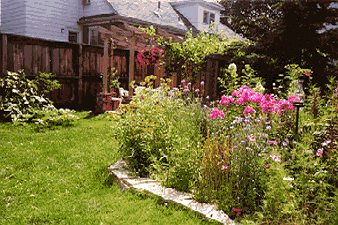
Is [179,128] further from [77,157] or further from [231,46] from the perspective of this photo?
[231,46]

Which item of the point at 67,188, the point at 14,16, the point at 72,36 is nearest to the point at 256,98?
the point at 67,188

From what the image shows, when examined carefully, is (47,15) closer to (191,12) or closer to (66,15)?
(66,15)

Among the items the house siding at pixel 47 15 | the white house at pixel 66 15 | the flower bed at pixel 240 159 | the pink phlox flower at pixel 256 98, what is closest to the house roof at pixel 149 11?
the white house at pixel 66 15

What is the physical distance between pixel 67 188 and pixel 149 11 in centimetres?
1533

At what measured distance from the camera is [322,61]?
282 inches

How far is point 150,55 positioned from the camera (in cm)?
1032

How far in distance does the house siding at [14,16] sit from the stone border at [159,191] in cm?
1371

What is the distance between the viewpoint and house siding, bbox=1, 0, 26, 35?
15.2m

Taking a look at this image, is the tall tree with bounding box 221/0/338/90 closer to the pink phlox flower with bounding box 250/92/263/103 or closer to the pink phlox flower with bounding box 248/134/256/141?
the pink phlox flower with bounding box 250/92/263/103

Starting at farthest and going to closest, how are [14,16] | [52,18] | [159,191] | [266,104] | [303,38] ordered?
[52,18] < [14,16] < [303,38] < [266,104] < [159,191]

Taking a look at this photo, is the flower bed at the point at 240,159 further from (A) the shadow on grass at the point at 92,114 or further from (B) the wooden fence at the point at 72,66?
(B) the wooden fence at the point at 72,66

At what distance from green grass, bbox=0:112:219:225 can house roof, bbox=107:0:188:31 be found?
1164 centimetres

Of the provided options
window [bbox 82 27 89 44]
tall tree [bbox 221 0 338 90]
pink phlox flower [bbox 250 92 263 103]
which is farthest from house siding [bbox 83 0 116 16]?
pink phlox flower [bbox 250 92 263 103]

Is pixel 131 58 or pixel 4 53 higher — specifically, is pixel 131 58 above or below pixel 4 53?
above
